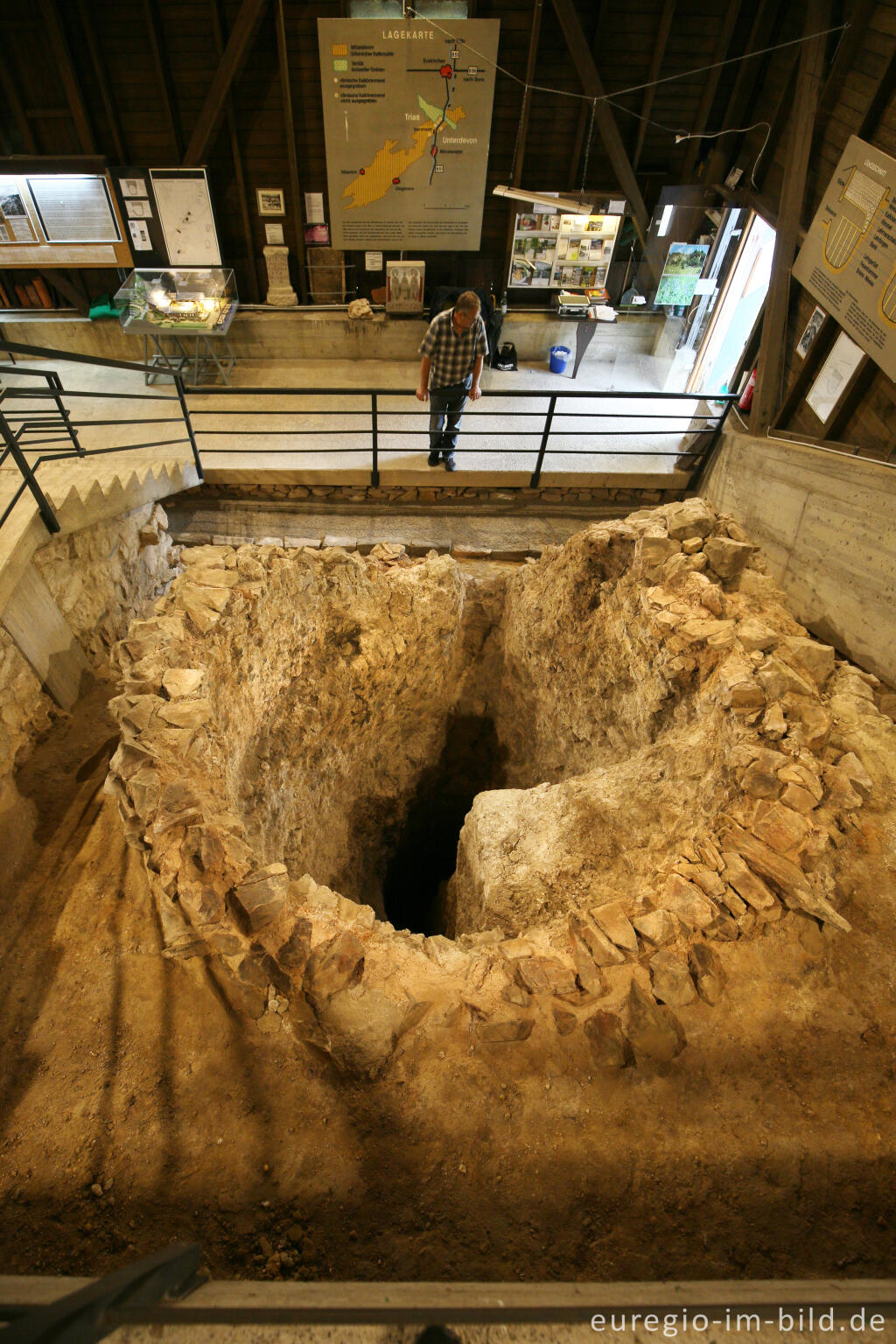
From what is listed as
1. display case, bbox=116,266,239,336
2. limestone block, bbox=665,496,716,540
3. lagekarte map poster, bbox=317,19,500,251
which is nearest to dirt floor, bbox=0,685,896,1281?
limestone block, bbox=665,496,716,540

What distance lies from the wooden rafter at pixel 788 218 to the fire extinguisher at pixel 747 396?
26 centimetres

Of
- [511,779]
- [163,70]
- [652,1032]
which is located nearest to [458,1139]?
[652,1032]

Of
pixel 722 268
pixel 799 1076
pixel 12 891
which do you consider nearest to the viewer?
pixel 799 1076

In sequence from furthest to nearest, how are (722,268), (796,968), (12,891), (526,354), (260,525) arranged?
1. (526,354)
2. (722,268)
3. (260,525)
4. (12,891)
5. (796,968)

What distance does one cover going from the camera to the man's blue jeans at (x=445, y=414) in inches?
228

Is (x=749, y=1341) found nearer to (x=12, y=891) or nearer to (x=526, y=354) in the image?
(x=12, y=891)

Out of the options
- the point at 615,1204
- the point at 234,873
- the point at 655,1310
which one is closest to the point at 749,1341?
the point at 655,1310

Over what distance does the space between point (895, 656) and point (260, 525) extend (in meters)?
5.26

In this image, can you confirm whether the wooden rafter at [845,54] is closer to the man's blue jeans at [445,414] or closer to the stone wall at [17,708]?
the man's blue jeans at [445,414]

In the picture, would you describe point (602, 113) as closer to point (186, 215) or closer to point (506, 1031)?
point (186, 215)

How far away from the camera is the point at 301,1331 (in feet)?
4.04

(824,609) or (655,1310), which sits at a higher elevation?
(655,1310)

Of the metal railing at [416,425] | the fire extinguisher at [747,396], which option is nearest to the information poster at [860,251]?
the fire extinguisher at [747,396]

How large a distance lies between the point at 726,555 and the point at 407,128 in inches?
252
